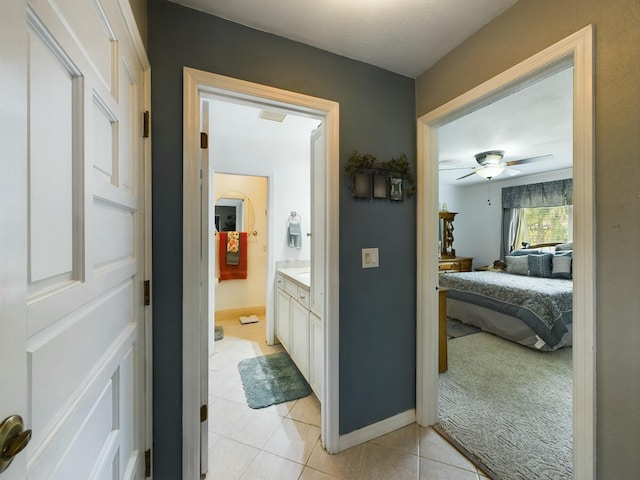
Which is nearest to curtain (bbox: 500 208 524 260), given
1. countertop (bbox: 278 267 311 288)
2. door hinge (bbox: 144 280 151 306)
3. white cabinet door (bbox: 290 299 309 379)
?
countertop (bbox: 278 267 311 288)

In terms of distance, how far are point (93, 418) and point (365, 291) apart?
1.33 m

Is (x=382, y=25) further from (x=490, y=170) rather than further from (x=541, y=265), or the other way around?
(x=541, y=265)

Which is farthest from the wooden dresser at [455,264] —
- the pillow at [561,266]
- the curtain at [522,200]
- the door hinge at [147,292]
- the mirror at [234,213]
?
the door hinge at [147,292]

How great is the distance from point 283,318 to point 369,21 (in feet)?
8.37

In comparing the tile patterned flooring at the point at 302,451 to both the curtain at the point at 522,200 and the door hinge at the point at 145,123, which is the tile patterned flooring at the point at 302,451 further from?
the curtain at the point at 522,200

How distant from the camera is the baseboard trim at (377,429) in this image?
163 cm

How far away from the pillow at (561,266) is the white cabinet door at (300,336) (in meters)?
3.77

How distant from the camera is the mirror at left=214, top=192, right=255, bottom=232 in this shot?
12.9 ft

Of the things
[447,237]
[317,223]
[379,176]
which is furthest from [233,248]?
[447,237]

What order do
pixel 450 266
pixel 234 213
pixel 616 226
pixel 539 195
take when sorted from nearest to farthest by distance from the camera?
pixel 616 226
pixel 234 213
pixel 539 195
pixel 450 266

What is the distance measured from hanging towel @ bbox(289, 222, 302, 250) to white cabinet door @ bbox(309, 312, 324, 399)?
129cm

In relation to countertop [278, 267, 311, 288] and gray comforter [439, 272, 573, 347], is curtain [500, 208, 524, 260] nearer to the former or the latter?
gray comforter [439, 272, 573, 347]

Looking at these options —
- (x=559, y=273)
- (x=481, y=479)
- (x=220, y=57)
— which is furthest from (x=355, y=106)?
(x=559, y=273)

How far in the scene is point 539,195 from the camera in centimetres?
481
